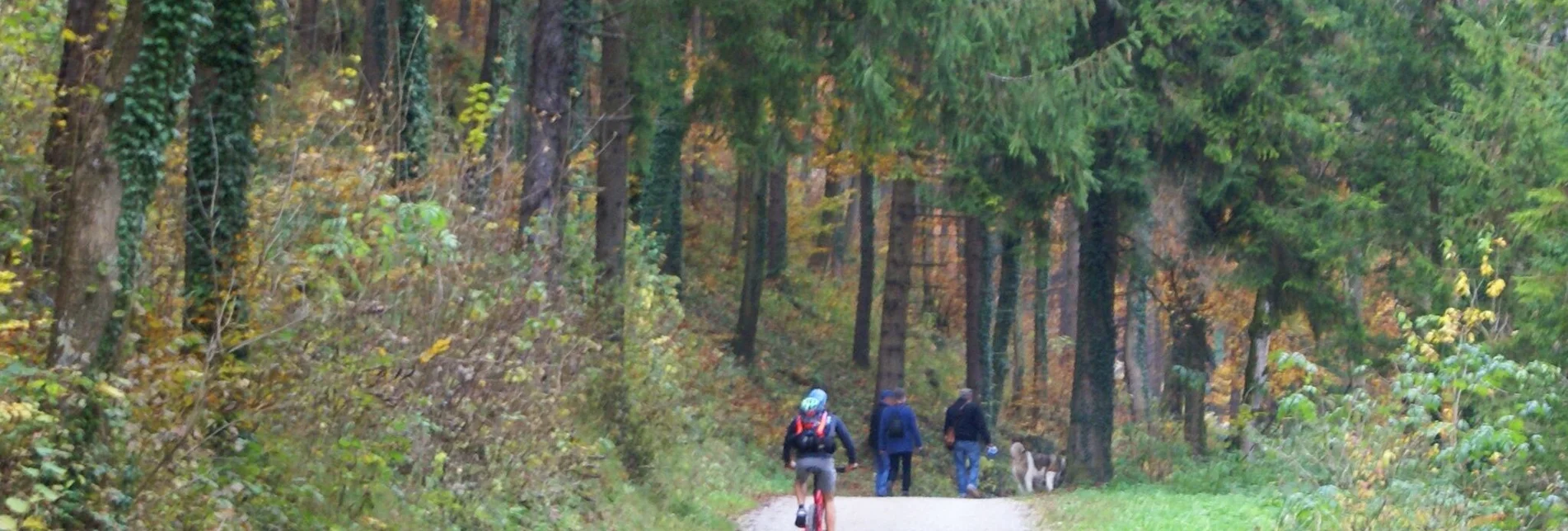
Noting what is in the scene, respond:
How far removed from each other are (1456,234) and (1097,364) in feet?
17.7

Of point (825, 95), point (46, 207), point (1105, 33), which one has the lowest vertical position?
point (46, 207)

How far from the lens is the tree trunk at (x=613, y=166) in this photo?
17.4m

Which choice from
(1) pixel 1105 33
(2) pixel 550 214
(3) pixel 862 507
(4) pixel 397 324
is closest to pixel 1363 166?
(1) pixel 1105 33

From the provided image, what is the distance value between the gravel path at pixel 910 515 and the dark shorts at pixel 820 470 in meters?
2.45

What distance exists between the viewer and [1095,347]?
24.7m

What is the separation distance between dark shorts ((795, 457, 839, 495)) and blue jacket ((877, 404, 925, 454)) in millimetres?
7931

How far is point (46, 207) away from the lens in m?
9.80

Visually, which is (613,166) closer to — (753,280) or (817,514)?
(817,514)

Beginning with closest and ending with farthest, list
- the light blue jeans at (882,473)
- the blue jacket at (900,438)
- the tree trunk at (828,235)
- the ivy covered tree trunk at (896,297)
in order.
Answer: the blue jacket at (900,438), the light blue jeans at (882,473), the ivy covered tree trunk at (896,297), the tree trunk at (828,235)

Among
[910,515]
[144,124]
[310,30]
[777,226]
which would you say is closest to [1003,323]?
[777,226]

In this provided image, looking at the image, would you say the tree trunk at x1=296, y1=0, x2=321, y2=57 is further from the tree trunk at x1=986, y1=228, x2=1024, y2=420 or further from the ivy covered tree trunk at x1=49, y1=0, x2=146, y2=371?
the ivy covered tree trunk at x1=49, y1=0, x2=146, y2=371

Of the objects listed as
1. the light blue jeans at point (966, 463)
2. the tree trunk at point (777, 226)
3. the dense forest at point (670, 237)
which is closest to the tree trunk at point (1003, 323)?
the dense forest at point (670, 237)

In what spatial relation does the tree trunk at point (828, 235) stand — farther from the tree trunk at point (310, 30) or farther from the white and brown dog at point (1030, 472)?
the tree trunk at point (310, 30)

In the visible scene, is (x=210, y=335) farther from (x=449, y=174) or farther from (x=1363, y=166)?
(x=1363, y=166)
